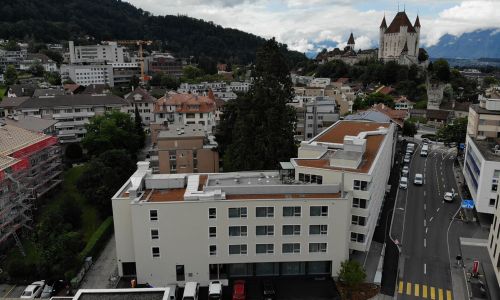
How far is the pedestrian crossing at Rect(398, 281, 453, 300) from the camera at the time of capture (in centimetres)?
3247

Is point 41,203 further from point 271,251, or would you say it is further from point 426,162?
point 426,162

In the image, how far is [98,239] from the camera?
Answer: 41.5m

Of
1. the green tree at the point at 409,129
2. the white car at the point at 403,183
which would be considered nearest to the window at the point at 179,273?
the white car at the point at 403,183

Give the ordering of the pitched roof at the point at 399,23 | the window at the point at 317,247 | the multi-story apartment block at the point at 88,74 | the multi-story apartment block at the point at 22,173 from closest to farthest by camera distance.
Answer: the window at the point at 317,247, the multi-story apartment block at the point at 22,173, the multi-story apartment block at the point at 88,74, the pitched roof at the point at 399,23

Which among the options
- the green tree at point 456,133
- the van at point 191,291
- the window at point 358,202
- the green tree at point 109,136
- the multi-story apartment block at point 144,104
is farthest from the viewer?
the multi-story apartment block at point 144,104

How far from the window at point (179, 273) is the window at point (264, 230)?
6.83 metres

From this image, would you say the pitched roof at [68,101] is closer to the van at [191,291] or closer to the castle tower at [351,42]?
the van at [191,291]

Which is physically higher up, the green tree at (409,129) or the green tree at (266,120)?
the green tree at (266,120)

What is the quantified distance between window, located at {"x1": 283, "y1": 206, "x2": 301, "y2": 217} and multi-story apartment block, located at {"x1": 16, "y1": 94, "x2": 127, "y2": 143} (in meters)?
54.4

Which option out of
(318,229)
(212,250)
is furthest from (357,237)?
(212,250)

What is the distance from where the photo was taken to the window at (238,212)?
1308 inches

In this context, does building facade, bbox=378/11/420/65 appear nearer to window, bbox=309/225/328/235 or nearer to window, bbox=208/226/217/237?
window, bbox=309/225/328/235

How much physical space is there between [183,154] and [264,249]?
25.7 m

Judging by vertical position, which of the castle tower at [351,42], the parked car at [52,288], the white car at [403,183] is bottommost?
the parked car at [52,288]
